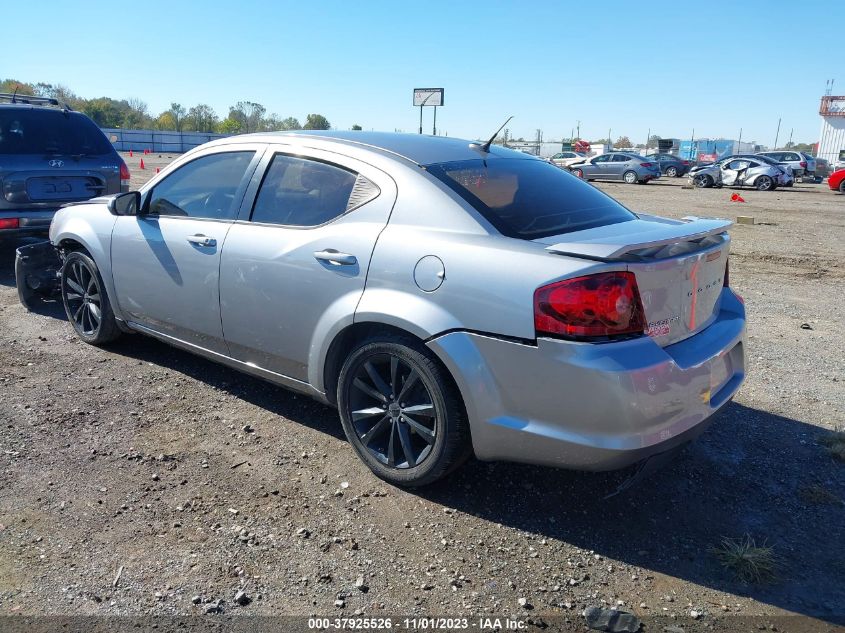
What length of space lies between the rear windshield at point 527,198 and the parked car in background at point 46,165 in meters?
5.94

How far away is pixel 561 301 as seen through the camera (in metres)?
2.70

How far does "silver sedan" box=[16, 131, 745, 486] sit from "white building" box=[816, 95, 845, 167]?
6643 cm

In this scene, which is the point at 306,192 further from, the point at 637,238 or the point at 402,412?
the point at 637,238

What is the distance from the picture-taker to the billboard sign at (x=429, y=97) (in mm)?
33719

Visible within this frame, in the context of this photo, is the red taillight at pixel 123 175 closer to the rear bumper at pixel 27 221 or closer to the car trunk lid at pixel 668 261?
the rear bumper at pixel 27 221

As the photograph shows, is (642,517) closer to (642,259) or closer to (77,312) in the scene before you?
(642,259)

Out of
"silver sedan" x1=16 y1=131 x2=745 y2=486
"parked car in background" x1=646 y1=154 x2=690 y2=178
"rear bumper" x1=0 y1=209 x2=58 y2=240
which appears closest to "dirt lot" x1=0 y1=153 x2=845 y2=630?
"silver sedan" x1=16 y1=131 x2=745 y2=486

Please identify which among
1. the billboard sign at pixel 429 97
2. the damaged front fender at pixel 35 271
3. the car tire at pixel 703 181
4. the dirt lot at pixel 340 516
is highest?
the billboard sign at pixel 429 97

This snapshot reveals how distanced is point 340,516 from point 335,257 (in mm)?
1270

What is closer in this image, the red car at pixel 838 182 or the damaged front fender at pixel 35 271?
the damaged front fender at pixel 35 271

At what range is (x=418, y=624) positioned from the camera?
247 centimetres

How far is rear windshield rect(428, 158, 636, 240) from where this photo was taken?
10.5 ft

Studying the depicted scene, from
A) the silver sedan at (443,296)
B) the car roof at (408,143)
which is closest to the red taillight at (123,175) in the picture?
the silver sedan at (443,296)

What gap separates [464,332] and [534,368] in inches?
13.8
